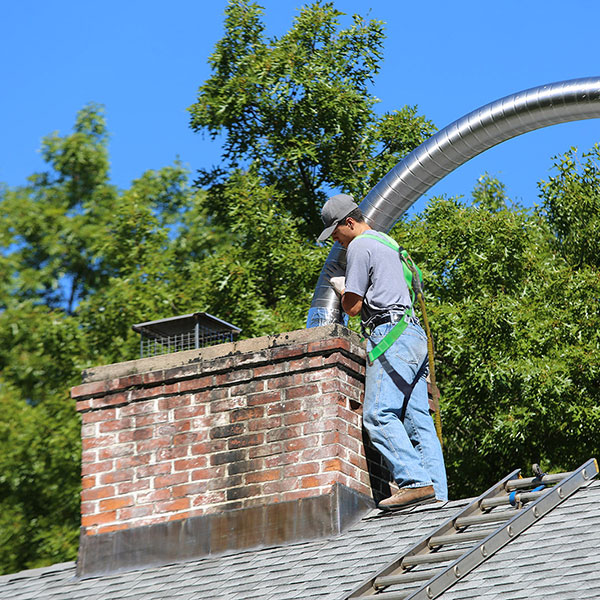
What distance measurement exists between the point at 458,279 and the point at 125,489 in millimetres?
11281

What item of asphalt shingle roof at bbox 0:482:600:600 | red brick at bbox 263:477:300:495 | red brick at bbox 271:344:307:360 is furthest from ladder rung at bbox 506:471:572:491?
red brick at bbox 271:344:307:360

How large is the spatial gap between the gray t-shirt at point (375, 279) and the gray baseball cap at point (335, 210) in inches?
10.6

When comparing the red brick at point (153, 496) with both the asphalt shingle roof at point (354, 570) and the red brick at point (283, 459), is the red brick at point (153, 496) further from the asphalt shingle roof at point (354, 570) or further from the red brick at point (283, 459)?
the red brick at point (283, 459)

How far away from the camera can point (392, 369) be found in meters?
7.22

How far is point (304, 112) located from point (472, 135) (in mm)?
7754

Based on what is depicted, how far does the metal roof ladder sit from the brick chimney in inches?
37.0

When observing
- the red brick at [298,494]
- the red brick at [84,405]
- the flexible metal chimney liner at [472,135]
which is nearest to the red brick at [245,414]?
the red brick at [298,494]

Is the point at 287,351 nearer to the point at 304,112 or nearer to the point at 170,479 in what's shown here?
the point at 170,479

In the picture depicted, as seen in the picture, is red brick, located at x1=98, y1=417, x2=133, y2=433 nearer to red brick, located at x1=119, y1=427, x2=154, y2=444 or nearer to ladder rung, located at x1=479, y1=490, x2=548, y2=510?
red brick, located at x1=119, y1=427, x2=154, y2=444

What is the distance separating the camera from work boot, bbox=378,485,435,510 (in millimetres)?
6980

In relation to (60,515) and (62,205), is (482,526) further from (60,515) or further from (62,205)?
(62,205)

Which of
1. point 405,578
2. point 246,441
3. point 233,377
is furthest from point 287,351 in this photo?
point 405,578

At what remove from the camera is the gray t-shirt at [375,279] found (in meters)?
7.32

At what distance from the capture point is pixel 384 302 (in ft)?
24.0
